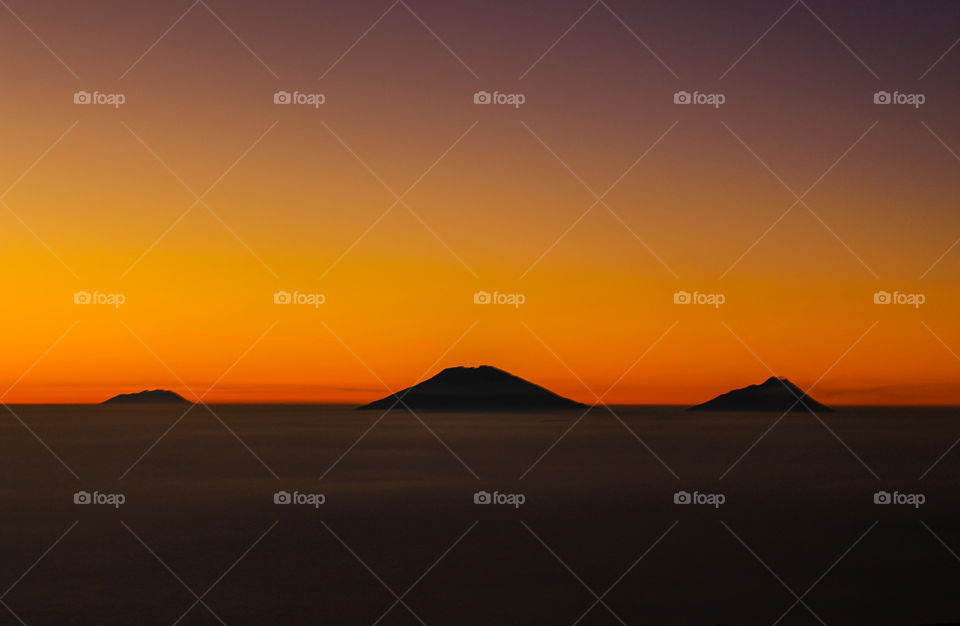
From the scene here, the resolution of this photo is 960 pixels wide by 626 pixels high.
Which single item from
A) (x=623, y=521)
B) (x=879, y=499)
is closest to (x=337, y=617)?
(x=623, y=521)

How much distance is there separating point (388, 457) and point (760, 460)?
2319 cm

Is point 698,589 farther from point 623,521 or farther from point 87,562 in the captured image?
point 87,562

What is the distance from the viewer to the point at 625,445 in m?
76.9
